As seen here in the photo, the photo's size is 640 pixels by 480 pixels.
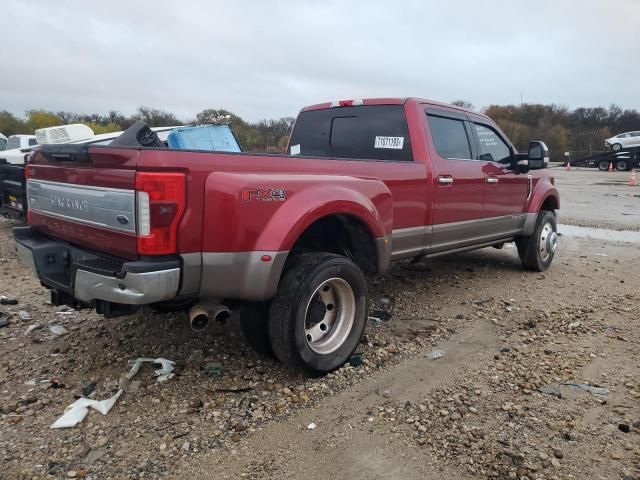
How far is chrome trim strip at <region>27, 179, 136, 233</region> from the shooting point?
8.63 ft

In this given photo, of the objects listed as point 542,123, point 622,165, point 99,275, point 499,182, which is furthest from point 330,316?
point 542,123

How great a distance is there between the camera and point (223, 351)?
3.79 meters

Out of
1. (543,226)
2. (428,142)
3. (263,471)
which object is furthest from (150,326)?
(543,226)

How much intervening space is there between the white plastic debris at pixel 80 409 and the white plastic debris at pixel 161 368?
27 cm

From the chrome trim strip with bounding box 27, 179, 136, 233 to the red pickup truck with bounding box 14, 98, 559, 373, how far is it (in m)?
0.01

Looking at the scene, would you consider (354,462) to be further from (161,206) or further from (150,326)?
(150,326)

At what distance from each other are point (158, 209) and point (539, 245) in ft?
17.0

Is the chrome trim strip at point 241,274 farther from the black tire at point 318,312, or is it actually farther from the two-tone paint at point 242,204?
the black tire at point 318,312

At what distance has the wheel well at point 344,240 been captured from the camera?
3.65m

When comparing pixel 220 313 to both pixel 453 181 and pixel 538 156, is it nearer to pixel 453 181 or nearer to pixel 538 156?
pixel 453 181

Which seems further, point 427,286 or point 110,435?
point 427,286

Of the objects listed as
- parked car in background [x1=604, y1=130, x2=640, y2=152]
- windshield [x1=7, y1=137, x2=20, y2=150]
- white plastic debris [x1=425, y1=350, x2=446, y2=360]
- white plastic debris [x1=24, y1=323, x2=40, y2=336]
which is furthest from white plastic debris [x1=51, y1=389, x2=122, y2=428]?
parked car in background [x1=604, y1=130, x2=640, y2=152]

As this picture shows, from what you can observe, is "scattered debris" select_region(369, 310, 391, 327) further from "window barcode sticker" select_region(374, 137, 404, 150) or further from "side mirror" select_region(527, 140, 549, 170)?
"side mirror" select_region(527, 140, 549, 170)

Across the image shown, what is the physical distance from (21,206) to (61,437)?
495 centimetres
